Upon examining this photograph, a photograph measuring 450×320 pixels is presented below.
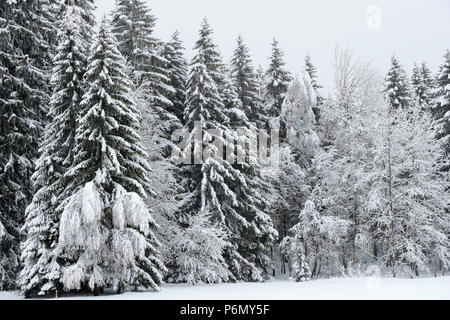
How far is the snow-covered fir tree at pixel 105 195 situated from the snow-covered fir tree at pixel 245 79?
14.6m

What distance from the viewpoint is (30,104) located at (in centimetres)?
2109

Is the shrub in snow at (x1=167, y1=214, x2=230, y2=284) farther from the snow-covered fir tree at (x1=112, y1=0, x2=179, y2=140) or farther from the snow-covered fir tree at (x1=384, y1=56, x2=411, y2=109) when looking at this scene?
the snow-covered fir tree at (x1=384, y1=56, x2=411, y2=109)

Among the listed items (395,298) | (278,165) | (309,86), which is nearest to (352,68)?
(309,86)

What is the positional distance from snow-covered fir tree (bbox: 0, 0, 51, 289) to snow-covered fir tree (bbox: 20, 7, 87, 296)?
8.90 feet

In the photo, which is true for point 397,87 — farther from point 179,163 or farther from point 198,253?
point 198,253

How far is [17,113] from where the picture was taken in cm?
2039

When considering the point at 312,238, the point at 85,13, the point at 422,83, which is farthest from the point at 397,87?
the point at 85,13

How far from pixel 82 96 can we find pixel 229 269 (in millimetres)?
13107

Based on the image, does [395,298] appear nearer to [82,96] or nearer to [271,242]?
[82,96]

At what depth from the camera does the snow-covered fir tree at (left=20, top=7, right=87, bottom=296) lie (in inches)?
615

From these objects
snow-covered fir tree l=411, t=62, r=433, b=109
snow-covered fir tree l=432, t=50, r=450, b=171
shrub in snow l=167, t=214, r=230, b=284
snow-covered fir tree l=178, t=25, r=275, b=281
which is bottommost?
shrub in snow l=167, t=214, r=230, b=284

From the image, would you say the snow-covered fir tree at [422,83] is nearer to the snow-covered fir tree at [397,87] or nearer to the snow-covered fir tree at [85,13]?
the snow-covered fir tree at [397,87]

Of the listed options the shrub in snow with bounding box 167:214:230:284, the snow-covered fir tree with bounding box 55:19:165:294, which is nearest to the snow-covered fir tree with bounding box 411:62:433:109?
the shrub in snow with bounding box 167:214:230:284

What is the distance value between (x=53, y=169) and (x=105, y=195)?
2749 millimetres
